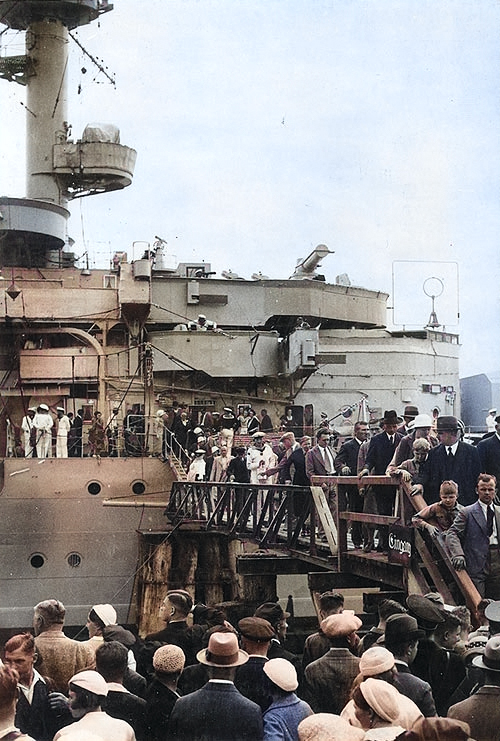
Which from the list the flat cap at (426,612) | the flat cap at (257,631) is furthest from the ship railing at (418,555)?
the flat cap at (257,631)

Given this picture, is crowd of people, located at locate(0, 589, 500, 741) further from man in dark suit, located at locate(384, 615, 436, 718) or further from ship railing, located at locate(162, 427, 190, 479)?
ship railing, located at locate(162, 427, 190, 479)

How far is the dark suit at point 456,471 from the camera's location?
8.99m

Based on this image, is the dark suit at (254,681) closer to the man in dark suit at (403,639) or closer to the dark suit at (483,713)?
the man in dark suit at (403,639)

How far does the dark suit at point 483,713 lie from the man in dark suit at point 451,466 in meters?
4.45

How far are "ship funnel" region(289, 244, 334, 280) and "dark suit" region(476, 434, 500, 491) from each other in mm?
18440

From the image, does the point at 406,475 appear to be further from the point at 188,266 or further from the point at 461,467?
the point at 188,266

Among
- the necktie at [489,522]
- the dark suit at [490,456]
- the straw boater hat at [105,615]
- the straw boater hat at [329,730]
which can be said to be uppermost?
the dark suit at [490,456]

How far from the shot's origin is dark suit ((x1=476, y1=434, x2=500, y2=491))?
29.9 feet

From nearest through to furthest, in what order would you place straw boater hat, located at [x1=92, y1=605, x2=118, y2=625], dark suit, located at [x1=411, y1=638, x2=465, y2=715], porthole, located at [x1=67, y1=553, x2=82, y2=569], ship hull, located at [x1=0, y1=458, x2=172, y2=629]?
1. dark suit, located at [x1=411, y1=638, x2=465, y2=715]
2. straw boater hat, located at [x1=92, y1=605, x2=118, y2=625]
3. ship hull, located at [x1=0, y1=458, x2=172, y2=629]
4. porthole, located at [x1=67, y1=553, x2=82, y2=569]

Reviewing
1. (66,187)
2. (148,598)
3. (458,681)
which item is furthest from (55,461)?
(458,681)

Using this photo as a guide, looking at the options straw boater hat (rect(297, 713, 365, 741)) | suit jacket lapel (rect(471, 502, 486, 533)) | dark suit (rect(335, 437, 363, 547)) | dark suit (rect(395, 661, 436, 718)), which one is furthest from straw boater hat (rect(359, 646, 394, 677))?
dark suit (rect(335, 437, 363, 547))

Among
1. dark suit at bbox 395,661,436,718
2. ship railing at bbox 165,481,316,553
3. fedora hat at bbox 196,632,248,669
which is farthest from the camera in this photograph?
ship railing at bbox 165,481,316,553

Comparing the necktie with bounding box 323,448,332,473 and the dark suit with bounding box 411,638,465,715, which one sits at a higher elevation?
the necktie with bounding box 323,448,332,473

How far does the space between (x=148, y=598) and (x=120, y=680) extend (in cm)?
1443
